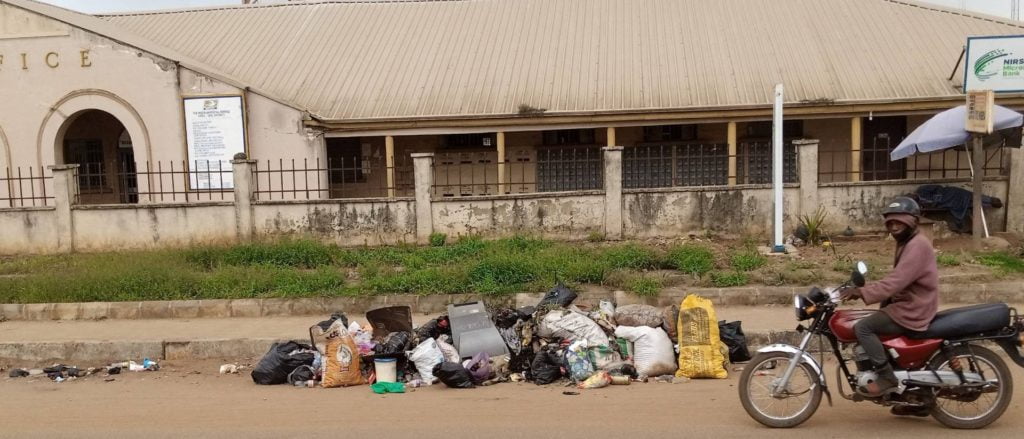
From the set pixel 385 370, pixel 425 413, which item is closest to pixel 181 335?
pixel 385 370

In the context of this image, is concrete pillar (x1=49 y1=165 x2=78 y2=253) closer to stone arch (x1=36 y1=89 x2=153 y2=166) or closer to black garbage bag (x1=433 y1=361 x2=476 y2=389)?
stone arch (x1=36 y1=89 x2=153 y2=166)

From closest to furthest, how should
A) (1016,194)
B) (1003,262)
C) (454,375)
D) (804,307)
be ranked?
(804,307), (454,375), (1003,262), (1016,194)

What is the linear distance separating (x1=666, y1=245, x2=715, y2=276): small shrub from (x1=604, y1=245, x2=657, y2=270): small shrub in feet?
0.86

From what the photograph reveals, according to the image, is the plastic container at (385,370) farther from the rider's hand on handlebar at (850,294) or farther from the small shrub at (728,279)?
the small shrub at (728,279)

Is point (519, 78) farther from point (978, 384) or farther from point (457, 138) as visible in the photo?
point (978, 384)

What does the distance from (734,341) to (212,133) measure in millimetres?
13584

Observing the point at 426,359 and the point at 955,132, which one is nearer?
the point at 426,359

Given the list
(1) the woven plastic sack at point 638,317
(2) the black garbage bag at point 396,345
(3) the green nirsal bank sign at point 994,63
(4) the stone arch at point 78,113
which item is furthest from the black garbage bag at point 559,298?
(4) the stone arch at point 78,113

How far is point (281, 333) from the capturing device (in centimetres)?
912

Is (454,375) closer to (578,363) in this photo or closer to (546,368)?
(546,368)

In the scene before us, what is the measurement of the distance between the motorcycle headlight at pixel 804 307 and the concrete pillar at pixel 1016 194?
31.0 feet

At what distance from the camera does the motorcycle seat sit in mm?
5301

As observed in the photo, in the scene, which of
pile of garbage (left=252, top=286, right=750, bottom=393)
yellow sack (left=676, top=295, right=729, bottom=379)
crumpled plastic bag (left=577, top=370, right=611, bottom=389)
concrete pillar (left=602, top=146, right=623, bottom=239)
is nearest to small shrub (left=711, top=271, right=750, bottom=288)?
pile of garbage (left=252, top=286, right=750, bottom=393)

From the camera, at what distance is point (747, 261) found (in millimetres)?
10969
